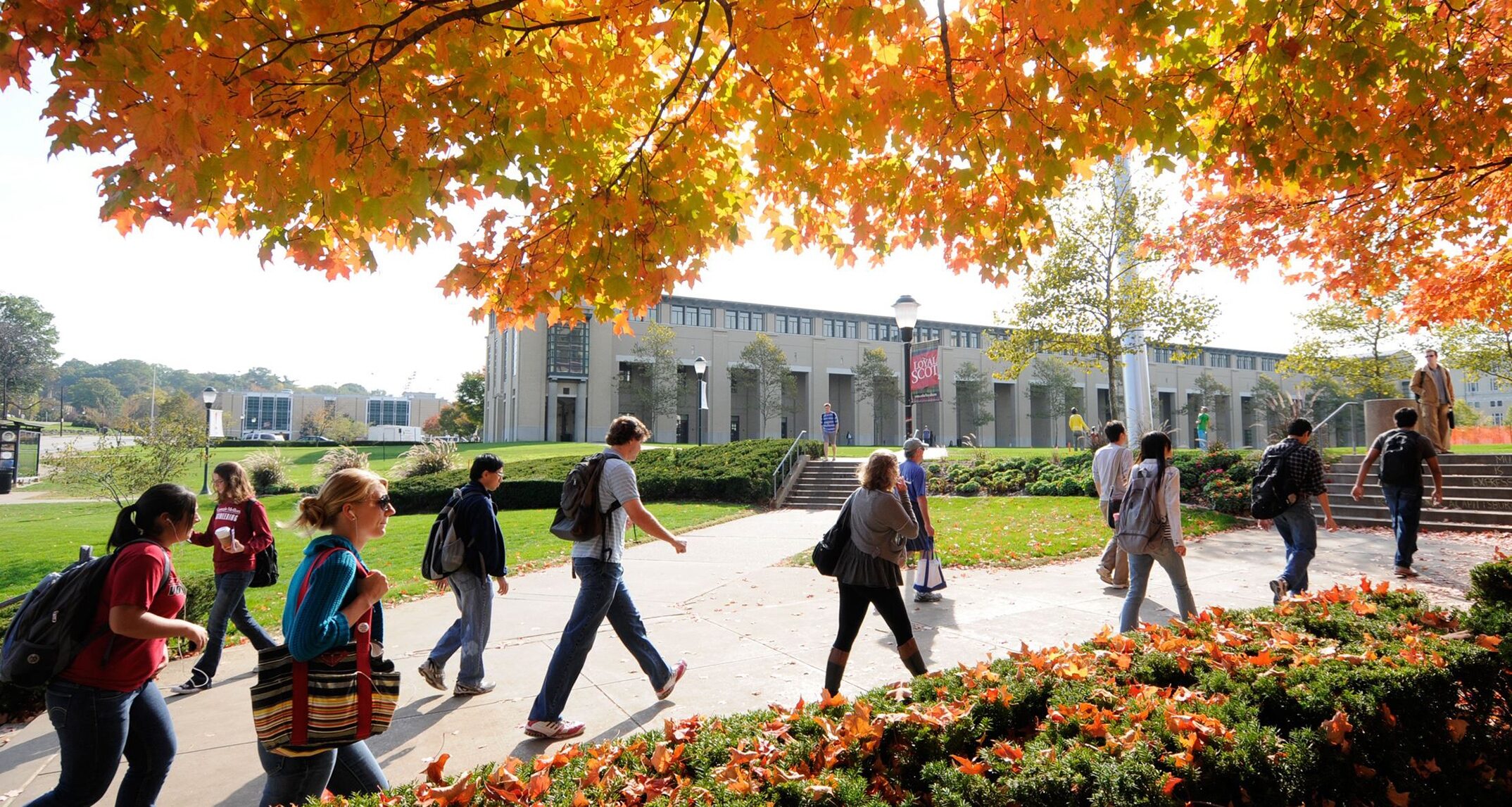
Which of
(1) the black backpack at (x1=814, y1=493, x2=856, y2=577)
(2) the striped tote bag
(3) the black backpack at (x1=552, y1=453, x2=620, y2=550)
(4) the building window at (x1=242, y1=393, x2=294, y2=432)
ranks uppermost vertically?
(4) the building window at (x1=242, y1=393, x2=294, y2=432)

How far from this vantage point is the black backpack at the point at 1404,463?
7.66 metres

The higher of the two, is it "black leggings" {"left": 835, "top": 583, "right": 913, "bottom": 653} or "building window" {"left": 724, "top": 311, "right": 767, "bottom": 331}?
"building window" {"left": 724, "top": 311, "right": 767, "bottom": 331}

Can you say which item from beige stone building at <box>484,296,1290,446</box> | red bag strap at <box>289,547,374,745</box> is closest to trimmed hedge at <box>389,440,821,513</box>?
red bag strap at <box>289,547,374,745</box>

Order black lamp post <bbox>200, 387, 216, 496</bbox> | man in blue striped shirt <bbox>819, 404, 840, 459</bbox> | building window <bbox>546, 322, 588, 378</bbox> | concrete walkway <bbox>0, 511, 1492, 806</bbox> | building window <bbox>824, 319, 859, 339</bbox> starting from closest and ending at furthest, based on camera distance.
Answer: concrete walkway <bbox>0, 511, 1492, 806</bbox>, black lamp post <bbox>200, 387, 216, 496</bbox>, man in blue striped shirt <bbox>819, 404, 840, 459</bbox>, building window <bbox>546, 322, 588, 378</bbox>, building window <bbox>824, 319, 859, 339</bbox>

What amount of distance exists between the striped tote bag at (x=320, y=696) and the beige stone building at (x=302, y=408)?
9914cm

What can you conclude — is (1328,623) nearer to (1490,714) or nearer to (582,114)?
(1490,714)

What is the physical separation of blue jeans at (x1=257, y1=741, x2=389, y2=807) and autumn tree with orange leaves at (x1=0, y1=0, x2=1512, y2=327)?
269cm

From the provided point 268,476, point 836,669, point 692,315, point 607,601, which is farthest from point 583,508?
point 692,315

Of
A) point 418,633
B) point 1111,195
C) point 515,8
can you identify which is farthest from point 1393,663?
point 1111,195

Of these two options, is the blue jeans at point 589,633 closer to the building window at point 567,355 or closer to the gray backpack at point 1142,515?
the gray backpack at point 1142,515

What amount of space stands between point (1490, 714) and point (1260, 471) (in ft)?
→ 12.0

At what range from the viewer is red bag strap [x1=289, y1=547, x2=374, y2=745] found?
244 cm

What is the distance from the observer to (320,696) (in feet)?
8.08

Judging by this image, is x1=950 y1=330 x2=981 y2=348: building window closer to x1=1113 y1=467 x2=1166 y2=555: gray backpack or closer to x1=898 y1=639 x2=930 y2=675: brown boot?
x1=1113 y1=467 x2=1166 y2=555: gray backpack
